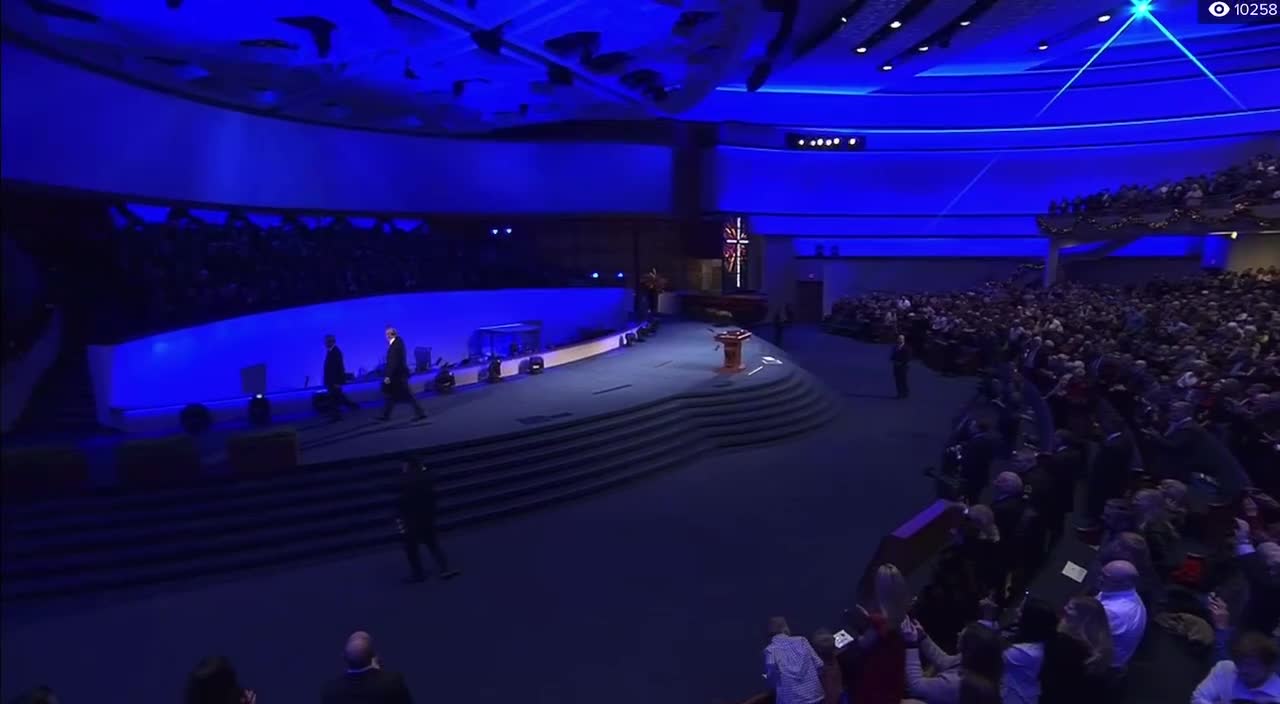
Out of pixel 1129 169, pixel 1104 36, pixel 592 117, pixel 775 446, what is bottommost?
pixel 775 446

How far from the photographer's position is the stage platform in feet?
21.1

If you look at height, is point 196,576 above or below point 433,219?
below

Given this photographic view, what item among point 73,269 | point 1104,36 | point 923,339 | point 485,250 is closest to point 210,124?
point 73,269

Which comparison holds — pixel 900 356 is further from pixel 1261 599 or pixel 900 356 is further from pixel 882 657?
pixel 882 657

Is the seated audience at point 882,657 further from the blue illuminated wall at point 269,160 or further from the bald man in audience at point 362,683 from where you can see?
the blue illuminated wall at point 269,160

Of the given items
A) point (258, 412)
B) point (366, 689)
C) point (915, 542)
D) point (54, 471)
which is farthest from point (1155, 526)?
point (258, 412)

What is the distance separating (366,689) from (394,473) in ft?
16.0

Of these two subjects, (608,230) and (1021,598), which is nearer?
(1021,598)

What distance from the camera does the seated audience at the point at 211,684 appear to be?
3.29 metres

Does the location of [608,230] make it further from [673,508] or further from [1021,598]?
[1021,598]

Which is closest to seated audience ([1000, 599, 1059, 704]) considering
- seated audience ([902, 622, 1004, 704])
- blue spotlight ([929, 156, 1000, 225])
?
seated audience ([902, 622, 1004, 704])

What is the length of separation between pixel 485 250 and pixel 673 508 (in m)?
18.7

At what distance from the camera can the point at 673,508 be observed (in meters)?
8.21

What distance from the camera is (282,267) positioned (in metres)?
16.6
